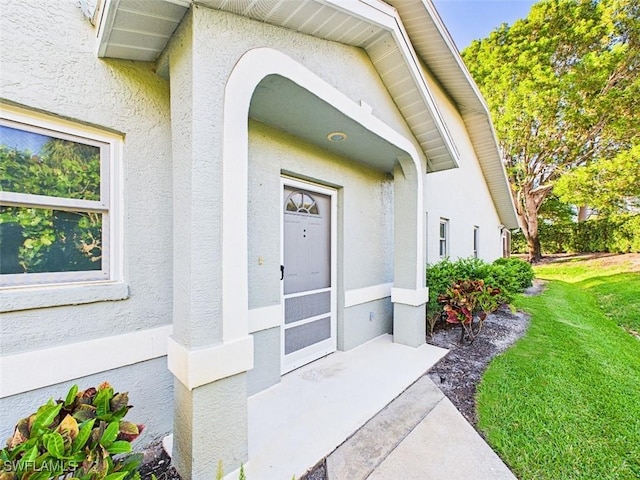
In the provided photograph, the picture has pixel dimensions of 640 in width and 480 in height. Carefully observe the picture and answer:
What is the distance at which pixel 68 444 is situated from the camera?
151 cm

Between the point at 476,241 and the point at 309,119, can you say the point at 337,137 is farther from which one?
the point at 476,241

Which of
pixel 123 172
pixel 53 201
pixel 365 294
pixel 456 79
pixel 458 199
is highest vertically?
pixel 456 79

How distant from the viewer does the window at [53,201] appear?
212cm

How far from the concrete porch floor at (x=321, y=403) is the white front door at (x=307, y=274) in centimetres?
30

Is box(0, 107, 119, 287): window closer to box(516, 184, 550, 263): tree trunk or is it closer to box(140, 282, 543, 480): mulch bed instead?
box(140, 282, 543, 480): mulch bed

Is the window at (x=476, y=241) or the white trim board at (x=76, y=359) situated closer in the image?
the white trim board at (x=76, y=359)

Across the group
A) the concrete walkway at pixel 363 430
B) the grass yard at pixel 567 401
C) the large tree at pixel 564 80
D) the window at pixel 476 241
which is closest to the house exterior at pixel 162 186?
the concrete walkway at pixel 363 430

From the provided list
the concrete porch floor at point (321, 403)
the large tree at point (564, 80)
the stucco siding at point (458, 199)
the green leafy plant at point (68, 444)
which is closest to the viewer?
the green leafy plant at point (68, 444)

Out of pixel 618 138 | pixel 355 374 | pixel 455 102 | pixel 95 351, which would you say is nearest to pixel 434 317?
pixel 355 374

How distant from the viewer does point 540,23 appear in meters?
15.0

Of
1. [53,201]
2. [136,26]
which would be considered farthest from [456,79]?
[53,201]

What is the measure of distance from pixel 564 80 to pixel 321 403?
1907 centimetres

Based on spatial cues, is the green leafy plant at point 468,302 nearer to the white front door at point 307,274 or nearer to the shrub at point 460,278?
the shrub at point 460,278

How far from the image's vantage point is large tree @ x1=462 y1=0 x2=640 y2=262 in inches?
538
